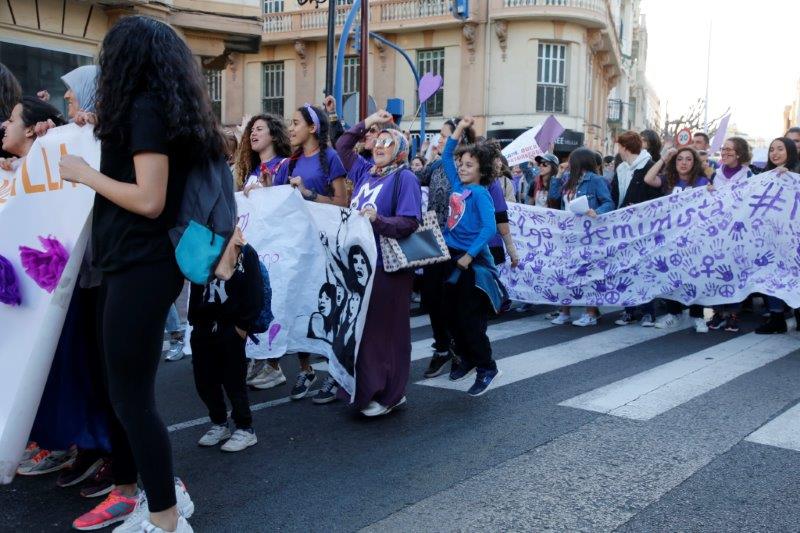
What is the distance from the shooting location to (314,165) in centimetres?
554

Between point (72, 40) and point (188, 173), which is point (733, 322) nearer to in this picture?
point (188, 173)

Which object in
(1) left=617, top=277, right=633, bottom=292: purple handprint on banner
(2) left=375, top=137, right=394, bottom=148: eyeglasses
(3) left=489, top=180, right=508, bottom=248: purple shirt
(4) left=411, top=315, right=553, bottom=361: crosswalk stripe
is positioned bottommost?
(4) left=411, top=315, right=553, bottom=361: crosswalk stripe

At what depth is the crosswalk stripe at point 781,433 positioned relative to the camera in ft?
14.6

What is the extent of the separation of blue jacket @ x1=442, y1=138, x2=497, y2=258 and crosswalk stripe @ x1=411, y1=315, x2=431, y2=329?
9.09 ft

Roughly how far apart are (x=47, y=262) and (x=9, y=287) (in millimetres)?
228

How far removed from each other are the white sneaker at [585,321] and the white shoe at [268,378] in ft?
12.8

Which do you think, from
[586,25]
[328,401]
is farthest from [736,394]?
[586,25]

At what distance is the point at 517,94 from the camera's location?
29.7 m

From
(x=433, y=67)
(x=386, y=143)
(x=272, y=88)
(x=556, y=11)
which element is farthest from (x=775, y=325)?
(x=272, y=88)

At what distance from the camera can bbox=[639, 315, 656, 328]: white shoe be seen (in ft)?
28.0

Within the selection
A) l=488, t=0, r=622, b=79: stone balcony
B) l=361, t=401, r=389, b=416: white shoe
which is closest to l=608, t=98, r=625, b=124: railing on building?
l=488, t=0, r=622, b=79: stone balcony

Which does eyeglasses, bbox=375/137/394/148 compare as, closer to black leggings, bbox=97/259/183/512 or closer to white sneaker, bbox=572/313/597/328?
black leggings, bbox=97/259/183/512

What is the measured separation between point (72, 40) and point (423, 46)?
18884 mm

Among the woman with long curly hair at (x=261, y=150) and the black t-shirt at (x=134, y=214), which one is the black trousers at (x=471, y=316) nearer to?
the woman with long curly hair at (x=261, y=150)
